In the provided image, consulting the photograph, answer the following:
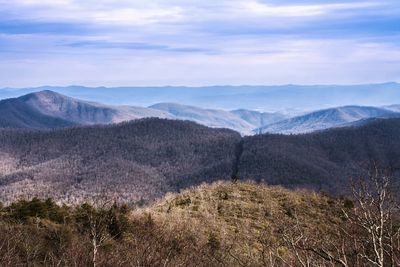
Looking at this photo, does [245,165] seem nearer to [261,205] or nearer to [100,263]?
[261,205]

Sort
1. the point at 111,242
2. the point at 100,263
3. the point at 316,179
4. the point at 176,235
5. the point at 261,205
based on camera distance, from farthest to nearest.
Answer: the point at 316,179, the point at 261,205, the point at 176,235, the point at 111,242, the point at 100,263

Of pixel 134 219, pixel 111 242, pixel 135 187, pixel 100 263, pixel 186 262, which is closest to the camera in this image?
pixel 100 263

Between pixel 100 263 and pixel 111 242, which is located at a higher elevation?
pixel 100 263

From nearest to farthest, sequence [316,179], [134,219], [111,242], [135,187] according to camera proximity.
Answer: [111,242]
[134,219]
[316,179]
[135,187]

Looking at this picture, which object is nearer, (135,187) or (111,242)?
Answer: (111,242)

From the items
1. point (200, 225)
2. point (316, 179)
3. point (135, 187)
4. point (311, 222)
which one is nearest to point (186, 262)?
point (200, 225)

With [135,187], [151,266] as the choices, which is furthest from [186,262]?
[135,187]

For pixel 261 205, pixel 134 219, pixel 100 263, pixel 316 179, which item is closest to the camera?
pixel 100 263

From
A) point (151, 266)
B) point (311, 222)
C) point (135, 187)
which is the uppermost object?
point (151, 266)

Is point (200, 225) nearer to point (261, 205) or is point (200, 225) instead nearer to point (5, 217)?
point (261, 205)
